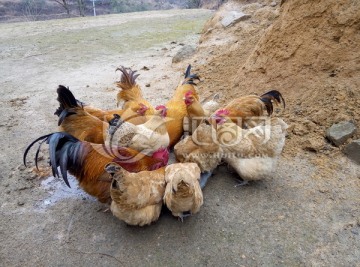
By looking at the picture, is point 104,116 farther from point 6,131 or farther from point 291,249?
point 291,249

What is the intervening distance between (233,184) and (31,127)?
3930 millimetres

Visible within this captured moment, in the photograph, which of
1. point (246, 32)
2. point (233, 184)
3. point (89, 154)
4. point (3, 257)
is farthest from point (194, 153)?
point (246, 32)

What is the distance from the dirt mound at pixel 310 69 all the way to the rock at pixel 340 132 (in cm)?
9

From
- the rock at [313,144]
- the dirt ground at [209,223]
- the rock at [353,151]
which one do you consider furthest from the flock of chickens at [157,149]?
the rock at [353,151]

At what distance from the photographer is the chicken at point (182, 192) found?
270 cm

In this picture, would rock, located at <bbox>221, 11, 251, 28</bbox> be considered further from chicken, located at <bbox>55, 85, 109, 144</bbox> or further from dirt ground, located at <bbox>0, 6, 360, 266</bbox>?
chicken, located at <bbox>55, 85, 109, 144</bbox>

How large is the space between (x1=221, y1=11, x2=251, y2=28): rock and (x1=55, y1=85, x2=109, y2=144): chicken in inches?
237

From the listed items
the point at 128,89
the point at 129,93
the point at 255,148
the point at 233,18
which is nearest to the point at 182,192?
the point at 255,148

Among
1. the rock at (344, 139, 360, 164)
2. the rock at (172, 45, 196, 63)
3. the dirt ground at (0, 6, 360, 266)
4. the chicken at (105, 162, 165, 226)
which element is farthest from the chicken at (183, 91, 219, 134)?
the rock at (172, 45, 196, 63)

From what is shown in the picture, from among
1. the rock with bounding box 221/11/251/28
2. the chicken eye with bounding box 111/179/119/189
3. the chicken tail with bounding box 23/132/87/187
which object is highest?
the rock with bounding box 221/11/251/28

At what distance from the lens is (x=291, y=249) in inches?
106

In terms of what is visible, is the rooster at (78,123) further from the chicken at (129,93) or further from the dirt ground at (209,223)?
the chicken at (129,93)

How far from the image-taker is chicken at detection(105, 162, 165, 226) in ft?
8.39

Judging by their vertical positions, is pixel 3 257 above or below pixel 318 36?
below
